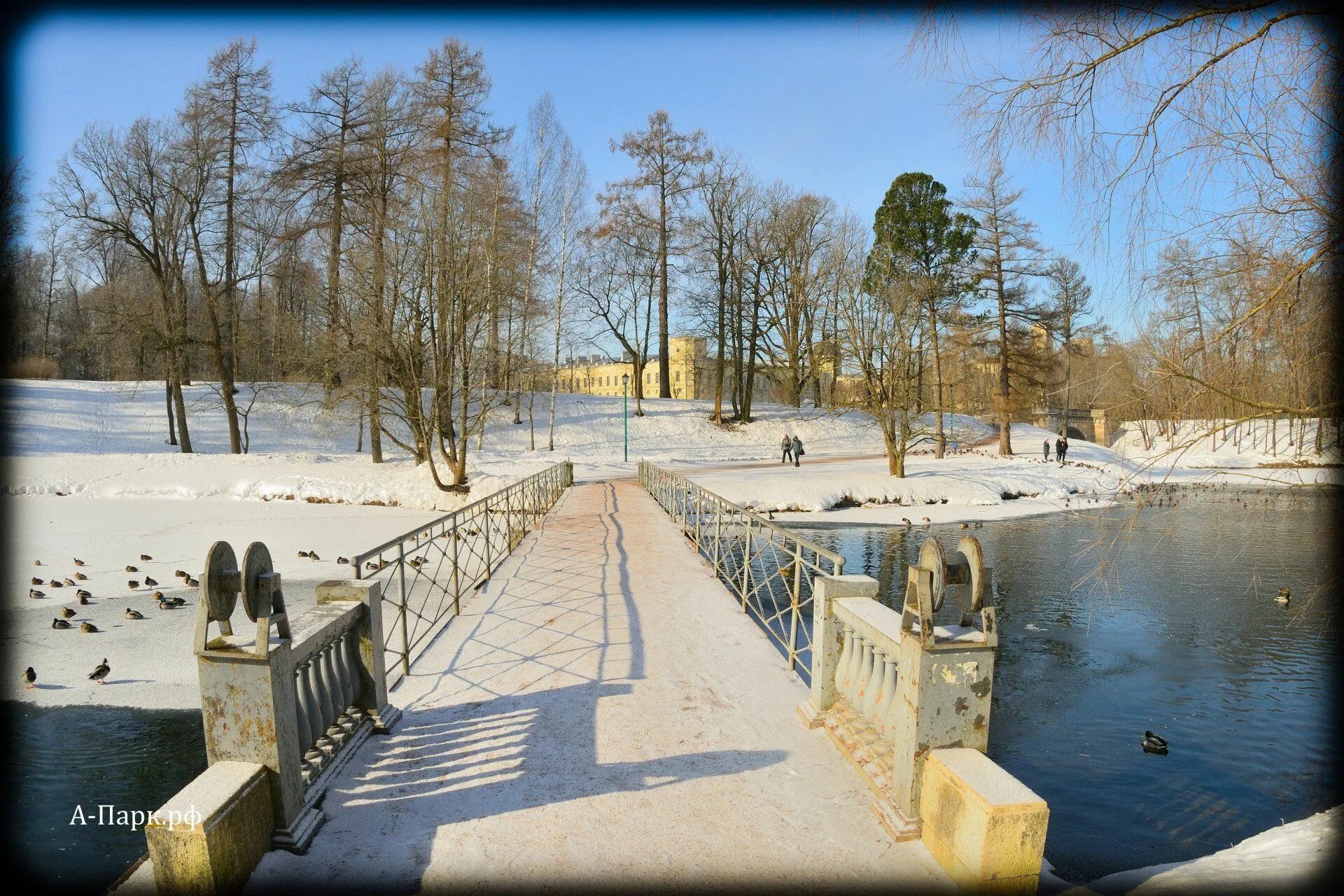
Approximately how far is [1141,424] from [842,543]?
13207 mm

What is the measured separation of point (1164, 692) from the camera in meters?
7.59

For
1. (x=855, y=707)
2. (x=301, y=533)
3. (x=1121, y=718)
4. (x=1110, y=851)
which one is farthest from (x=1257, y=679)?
(x=301, y=533)

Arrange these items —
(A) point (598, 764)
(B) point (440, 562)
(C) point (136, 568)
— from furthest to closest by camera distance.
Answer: (C) point (136, 568) < (B) point (440, 562) < (A) point (598, 764)

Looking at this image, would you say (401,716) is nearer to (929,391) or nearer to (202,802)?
(202,802)

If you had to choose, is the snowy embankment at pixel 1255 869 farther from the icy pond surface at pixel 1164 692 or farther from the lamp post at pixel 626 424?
the lamp post at pixel 626 424

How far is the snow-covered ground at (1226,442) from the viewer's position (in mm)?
3457

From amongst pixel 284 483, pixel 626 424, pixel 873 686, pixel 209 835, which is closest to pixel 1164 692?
pixel 873 686

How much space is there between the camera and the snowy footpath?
2736 mm

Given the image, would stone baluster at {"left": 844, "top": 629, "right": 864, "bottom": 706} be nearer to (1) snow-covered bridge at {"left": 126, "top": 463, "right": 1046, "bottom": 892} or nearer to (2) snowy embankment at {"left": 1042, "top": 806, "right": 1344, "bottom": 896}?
(1) snow-covered bridge at {"left": 126, "top": 463, "right": 1046, "bottom": 892}

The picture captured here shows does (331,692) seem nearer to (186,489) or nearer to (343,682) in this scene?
(343,682)

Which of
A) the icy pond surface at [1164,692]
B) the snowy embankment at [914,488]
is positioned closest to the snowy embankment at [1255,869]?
the icy pond surface at [1164,692]

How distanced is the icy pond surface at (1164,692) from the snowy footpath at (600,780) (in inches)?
82.7

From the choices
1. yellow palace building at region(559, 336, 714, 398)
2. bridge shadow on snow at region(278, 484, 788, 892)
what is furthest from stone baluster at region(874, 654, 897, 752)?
yellow palace building at region(559, 336, 714, 398)

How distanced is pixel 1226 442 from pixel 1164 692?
17.5 ft
